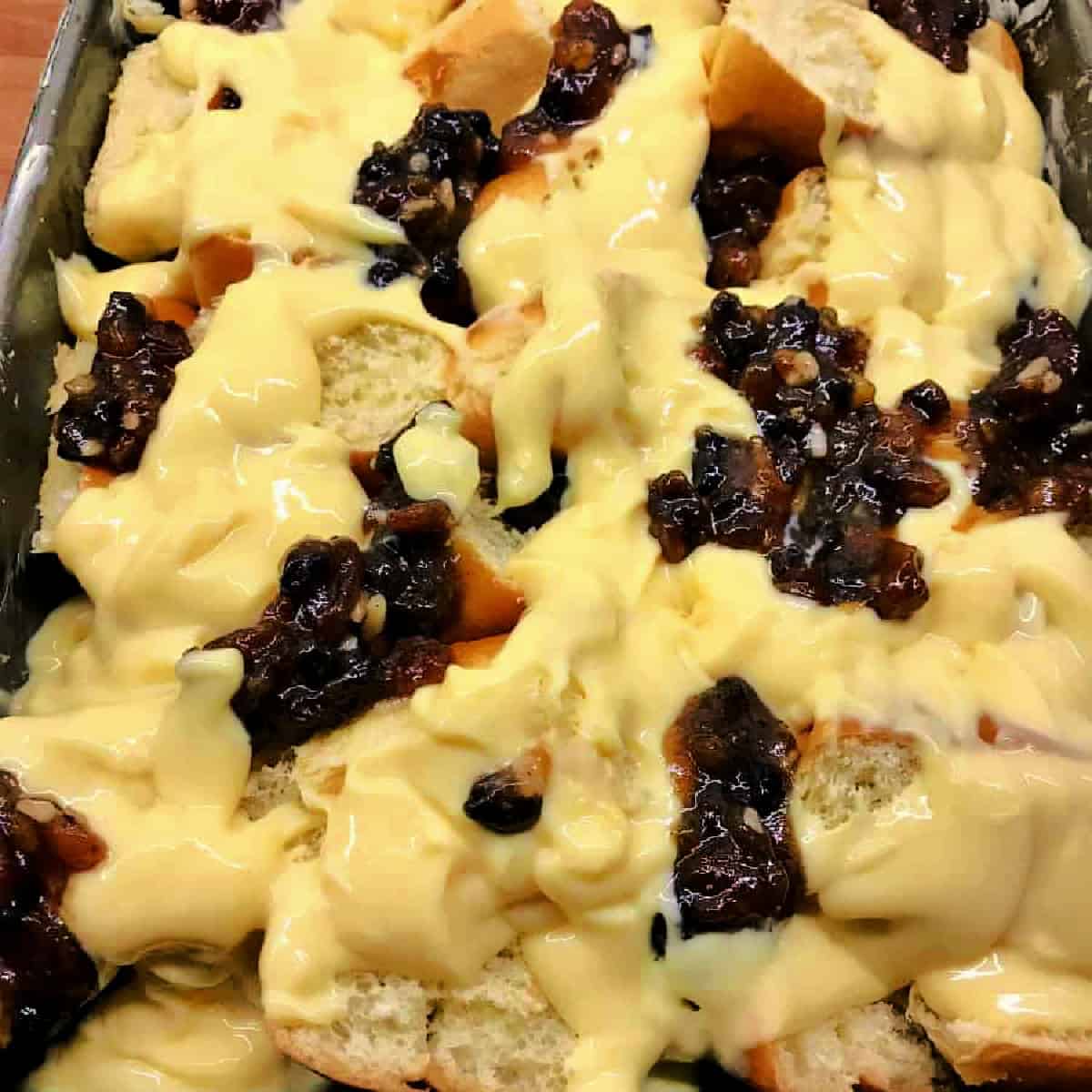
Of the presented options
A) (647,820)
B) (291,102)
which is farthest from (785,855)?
(291,102)

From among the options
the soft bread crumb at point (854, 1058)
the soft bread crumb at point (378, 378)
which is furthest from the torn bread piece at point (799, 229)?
the soft bread crumb at point (854, 1058)

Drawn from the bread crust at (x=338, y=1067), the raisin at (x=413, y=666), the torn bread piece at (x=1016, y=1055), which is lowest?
the bread crust at (x=338, y=1067)

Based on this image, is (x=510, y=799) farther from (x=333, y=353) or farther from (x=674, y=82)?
(x=674, y=82)

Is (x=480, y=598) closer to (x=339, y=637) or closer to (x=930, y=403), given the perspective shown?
(x=339, y=637)

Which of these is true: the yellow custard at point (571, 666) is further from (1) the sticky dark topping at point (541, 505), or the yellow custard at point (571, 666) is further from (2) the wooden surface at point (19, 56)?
(2) the wooden surface at point (19, 56)

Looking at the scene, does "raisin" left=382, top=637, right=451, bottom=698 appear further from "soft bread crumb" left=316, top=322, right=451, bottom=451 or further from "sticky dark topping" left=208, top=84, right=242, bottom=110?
"sticky dark topping" left=208, top=84, right=242, bottom=110

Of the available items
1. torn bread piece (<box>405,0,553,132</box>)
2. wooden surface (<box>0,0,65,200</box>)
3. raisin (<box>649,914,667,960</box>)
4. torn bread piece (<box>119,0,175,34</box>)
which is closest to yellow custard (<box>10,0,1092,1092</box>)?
raisin (<box>649,914,667,960</box>)
